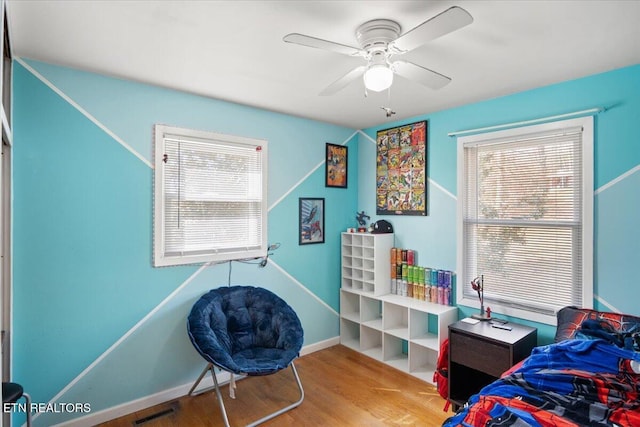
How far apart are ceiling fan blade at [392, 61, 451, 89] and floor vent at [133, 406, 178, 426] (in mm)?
2891

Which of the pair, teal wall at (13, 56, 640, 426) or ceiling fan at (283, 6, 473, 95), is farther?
teal wall at (13, 56, 640, 426)

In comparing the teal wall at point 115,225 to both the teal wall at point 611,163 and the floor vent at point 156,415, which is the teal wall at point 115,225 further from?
the floor vent at point 156,415

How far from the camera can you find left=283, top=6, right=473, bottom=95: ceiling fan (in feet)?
4.97

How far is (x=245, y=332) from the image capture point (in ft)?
9.72

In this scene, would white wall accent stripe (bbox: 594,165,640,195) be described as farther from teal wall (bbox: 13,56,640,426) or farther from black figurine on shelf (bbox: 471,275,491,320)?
black figurine on shelf (bbox: 471,275,491,320)

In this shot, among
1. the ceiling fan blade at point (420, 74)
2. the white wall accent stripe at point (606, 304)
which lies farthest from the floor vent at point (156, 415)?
the white wall accent stripe at point (606, 304)

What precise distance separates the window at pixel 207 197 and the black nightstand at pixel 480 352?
1.90 metres

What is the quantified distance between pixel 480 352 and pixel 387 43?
7.29 ft

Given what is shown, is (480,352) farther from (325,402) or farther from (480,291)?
(325,402)

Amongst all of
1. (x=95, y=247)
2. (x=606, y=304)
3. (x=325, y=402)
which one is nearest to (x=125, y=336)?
(x=95, y=247)

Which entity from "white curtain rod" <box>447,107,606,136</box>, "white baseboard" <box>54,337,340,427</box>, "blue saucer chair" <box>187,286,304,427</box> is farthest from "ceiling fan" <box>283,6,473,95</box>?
"white baseboard" <box>54,337,340,427</box>

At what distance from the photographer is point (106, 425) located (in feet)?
8.25

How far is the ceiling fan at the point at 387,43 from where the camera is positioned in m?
1.51

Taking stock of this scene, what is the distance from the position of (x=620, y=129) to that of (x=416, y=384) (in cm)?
253
